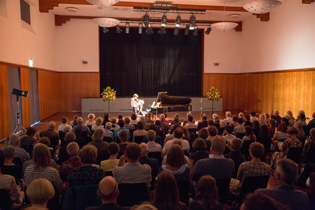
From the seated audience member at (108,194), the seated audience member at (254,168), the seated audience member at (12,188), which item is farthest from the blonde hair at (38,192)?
the seated audience member at (254,168)

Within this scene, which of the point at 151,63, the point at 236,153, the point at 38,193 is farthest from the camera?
the point at 151,63

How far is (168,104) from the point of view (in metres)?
12.3

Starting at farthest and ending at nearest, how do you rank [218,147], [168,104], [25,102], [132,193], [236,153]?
[168,104] < [25,102] < [236,153] < [218,147] < [132,193]

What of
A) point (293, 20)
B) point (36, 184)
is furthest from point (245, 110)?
point (36, 184)

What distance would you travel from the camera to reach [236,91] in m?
17.8

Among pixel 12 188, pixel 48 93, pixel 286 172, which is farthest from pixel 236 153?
pixel 48 93

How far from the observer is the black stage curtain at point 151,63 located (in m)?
17.4

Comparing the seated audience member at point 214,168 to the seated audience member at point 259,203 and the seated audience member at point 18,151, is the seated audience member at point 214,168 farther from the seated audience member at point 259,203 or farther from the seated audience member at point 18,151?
the seated audience member at point 18,151

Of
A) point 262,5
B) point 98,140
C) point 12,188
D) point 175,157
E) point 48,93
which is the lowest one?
point 12,188

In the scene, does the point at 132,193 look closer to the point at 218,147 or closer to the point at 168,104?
the point at 218,147

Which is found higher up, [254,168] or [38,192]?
[38,192]

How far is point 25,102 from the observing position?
1083cm

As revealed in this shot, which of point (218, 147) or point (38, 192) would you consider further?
point (218, 147)

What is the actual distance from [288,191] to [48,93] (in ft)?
44.6
